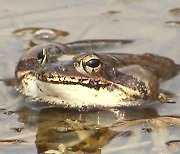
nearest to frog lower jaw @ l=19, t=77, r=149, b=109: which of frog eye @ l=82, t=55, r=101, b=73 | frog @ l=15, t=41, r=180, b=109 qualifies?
frog @ l=15, t=41, r=180, b=109

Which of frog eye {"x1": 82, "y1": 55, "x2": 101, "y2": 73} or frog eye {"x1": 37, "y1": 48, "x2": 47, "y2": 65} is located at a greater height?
frog eye {"x1": 37, "y1": 48, "x2": 47, "y2": 65}

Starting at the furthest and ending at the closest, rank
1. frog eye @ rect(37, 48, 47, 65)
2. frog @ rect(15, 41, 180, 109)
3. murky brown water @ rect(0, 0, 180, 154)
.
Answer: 1. frog eye @ rect(37, 48, 47, 65)
2. frog @ rect(15, 41, 180, 109)
3. murky brown water @ rect(0, 0, 180, 154)

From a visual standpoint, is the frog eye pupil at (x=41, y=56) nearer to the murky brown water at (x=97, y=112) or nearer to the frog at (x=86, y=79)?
the frog at (x=86, y=79)

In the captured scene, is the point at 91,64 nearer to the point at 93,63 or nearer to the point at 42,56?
the point at 93,63

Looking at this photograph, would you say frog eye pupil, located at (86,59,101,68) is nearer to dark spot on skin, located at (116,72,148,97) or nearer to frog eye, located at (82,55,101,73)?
frog eye, located at (82,55,101,73)

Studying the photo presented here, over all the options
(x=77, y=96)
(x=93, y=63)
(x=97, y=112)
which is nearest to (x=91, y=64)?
(x=93, y=63)
